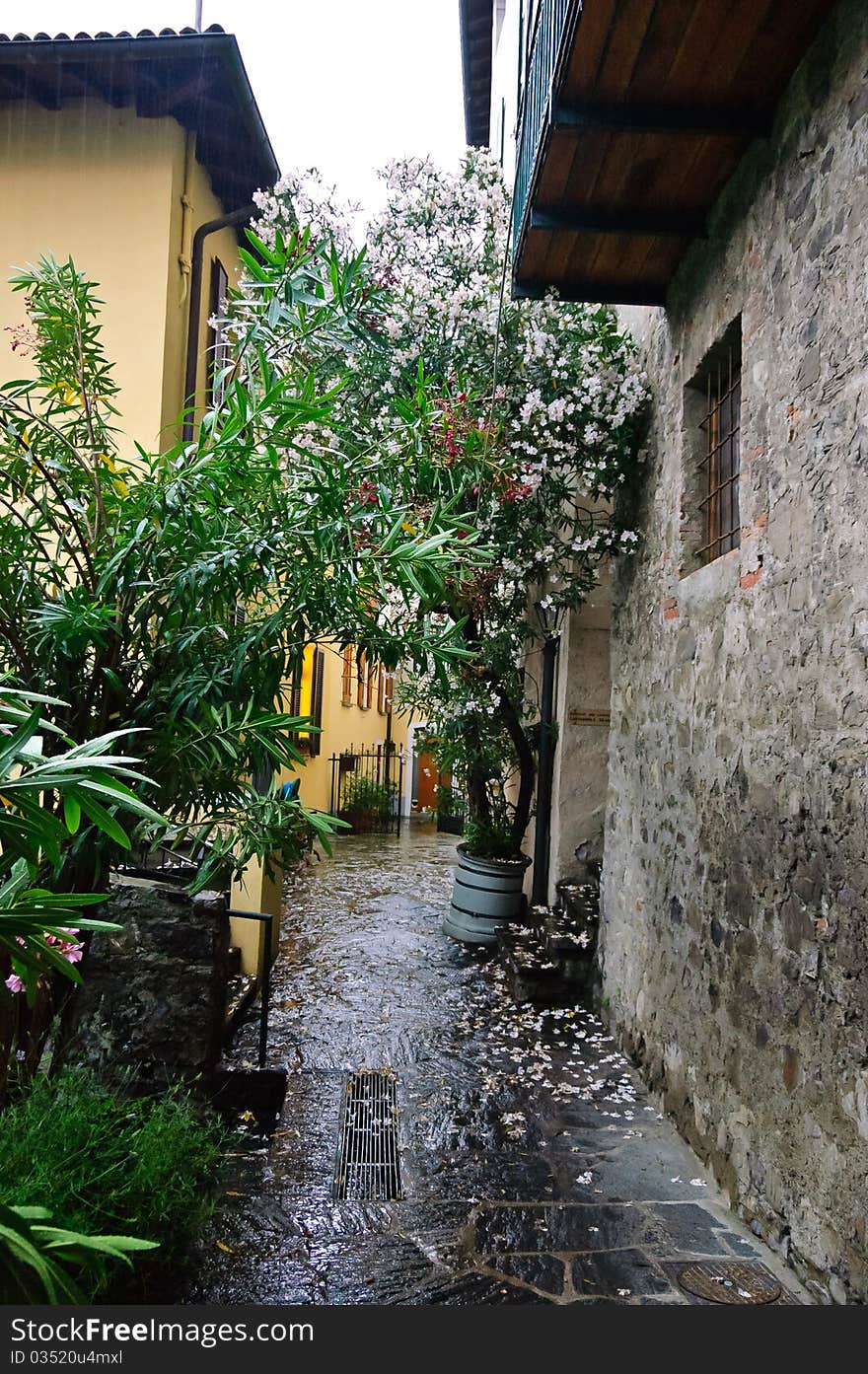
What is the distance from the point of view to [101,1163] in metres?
2.43

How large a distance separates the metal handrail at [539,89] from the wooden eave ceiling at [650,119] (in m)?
0.04

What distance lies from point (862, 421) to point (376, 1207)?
307cm

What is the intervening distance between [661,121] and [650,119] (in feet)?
0.14

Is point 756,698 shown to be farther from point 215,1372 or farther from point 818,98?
point 215,1372

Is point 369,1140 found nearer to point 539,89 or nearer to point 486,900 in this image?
point 486,900

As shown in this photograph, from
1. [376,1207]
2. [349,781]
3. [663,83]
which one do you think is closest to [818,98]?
[663,83]

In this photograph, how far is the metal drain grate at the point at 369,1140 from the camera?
11.3ft

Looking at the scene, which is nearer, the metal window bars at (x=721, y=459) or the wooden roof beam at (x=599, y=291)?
the metal window bars at (x=721, y=459)

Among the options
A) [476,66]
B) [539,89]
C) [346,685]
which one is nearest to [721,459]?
[539,89]

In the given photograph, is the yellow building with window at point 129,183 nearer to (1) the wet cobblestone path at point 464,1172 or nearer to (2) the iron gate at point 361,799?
(1) the wet cobblestone path at point 464,1172

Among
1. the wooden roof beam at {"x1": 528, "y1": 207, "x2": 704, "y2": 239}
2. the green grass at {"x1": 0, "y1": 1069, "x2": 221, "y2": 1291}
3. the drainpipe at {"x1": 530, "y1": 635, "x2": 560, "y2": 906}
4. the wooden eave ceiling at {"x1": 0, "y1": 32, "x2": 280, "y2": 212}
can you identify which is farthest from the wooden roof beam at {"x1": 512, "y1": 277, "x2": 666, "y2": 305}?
the green grass at {"x1": 0, "y1": 1069, "x2": 221, "y2": 1291}

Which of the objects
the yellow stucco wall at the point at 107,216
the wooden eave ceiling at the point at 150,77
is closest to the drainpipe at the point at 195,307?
the yellow stucco wall at the point at 107,216

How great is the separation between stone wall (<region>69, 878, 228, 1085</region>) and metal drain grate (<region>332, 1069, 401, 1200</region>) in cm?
68

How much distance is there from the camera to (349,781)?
15.7m
